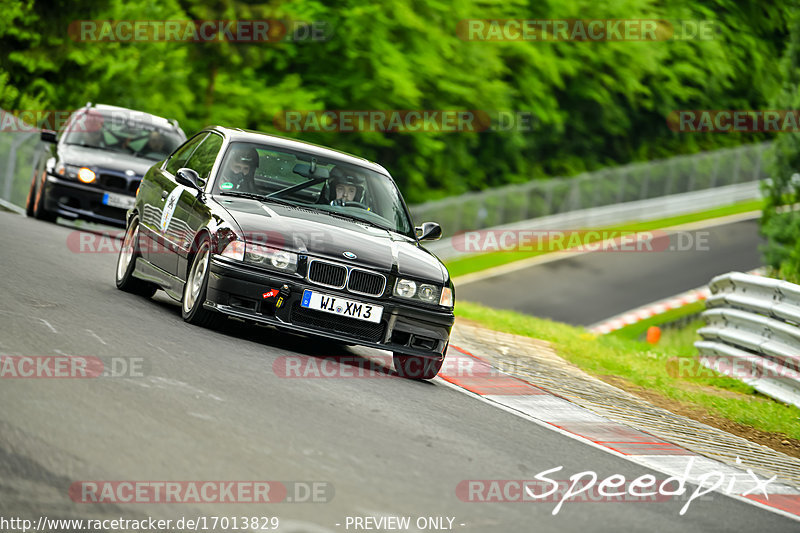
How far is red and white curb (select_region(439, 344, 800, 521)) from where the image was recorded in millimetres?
7531

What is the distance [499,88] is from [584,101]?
34.2 ft

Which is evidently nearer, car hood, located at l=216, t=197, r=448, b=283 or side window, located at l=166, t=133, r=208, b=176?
car hood, located at l=216, t=197, r=448, b=283

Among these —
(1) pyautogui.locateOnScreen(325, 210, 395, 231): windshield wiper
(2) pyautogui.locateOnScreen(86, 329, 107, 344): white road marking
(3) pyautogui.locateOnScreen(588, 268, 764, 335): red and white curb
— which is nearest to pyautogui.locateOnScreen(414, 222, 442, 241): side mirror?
(1) pyautogui.locateOnScreen(325, 210, 395, 231): windshield wiper

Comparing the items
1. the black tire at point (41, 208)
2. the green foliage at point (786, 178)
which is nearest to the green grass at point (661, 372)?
the black tire at point (41, 208)

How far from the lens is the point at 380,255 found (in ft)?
29.9

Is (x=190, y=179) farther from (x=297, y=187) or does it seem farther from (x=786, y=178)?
(x=786, y=178)

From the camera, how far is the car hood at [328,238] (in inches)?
349

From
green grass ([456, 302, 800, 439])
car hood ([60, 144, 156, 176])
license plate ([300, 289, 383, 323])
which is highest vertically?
car hood ([60, 144, 156, 176])

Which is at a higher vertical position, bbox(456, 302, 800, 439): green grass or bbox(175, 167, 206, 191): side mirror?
bbox(175, 167, 206, 191): side mirror

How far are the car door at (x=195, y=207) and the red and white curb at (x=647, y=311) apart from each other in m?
15.4

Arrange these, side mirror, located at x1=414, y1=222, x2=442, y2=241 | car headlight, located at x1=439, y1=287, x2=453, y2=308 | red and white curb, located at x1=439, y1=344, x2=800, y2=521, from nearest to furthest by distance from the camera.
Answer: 1. red and white curb, located at x1=439, y1=344, x2=800, y2=521
2. car headlight, located at x1=439, y1=287, x2=453, y2=308
3. side mirror, located at x1=414, y1=222, x2=442, y2=241

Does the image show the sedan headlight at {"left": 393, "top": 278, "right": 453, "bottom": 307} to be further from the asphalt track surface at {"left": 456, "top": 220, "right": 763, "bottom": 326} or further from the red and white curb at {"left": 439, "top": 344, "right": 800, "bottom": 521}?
the asphalt track surface at {"left": 456, "top": 220, "right": 763, "bottom": 326}

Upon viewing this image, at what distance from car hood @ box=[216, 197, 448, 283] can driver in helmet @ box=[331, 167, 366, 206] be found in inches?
15.8

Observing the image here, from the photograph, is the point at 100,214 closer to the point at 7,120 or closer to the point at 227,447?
the point at 7,120
